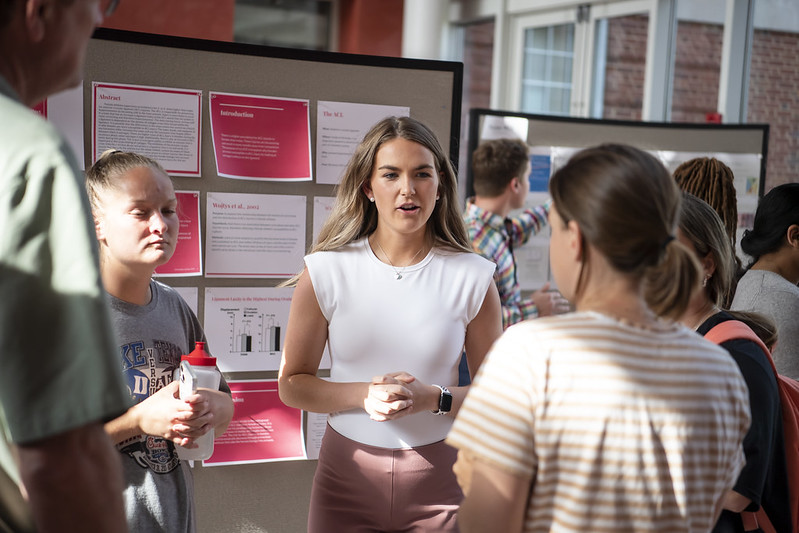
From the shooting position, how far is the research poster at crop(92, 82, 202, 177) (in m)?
2.08

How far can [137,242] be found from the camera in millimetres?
1556

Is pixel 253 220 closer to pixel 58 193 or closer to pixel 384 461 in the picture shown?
pixel 384 461

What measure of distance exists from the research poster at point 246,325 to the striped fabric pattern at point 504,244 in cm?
125

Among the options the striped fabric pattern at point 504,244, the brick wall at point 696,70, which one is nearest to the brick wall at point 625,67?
the brick wall at point 696,70

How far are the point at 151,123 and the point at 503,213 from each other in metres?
1.88

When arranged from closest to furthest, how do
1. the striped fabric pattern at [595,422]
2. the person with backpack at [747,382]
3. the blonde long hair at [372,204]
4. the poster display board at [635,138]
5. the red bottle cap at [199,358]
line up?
the striped fabric pattern at [595,422]
the person with backpack at [747,382]
the red bottle cap at [199,358]
the blonde long hair at [372,204]
the poster display board at [635,138]

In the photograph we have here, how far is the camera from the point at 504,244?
3.49 meters

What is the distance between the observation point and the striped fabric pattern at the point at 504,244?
11.2 feet

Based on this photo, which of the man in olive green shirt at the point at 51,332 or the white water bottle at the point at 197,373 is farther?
the white water bottle at the point at 197,373

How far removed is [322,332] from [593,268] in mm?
850

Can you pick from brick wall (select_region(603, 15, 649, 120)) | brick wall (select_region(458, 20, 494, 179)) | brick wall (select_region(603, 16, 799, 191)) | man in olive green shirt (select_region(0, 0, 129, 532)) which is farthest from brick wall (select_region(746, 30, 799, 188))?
man in olive green shirt (select_region(0, 0, 129, 532))

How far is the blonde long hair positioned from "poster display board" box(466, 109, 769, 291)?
5.99 ft

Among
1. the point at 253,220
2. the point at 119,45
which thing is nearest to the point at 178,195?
the point at 253,220

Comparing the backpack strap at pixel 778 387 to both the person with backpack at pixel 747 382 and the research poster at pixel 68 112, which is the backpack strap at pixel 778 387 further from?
the research poster at pixel 68 112
